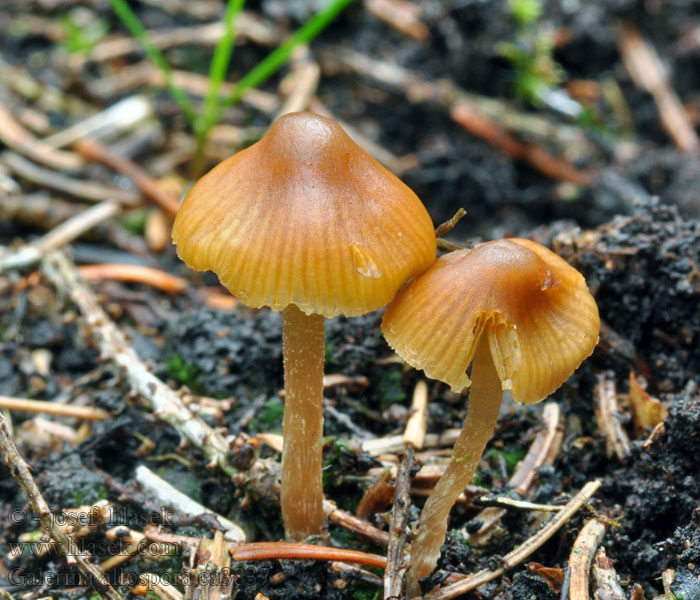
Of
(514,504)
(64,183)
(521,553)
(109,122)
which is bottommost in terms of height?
(521,553)

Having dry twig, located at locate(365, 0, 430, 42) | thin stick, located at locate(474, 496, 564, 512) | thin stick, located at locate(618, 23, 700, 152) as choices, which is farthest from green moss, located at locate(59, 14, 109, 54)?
thin stick, located at locate(474, 496, 564, 512)

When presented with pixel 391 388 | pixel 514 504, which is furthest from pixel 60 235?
pixel 514 504

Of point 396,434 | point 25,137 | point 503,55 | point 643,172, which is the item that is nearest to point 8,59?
point 25,137

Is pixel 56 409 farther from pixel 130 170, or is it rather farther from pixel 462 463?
pixel 130 170

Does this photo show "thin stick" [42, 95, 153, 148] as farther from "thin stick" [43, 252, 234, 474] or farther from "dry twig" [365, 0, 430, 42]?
"dry twig" [365, 0, 430, 42]

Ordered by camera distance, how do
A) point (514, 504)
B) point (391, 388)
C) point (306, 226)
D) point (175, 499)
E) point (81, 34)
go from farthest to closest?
point (81, 34) → point (391, 388) → point (175, 499) → point (514, 504) → point (306, 226)

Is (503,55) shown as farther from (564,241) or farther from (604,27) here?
(564,241)

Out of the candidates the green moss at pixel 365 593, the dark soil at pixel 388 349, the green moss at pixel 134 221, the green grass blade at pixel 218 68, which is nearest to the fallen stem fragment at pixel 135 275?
the dark soil at pixel 388 349
